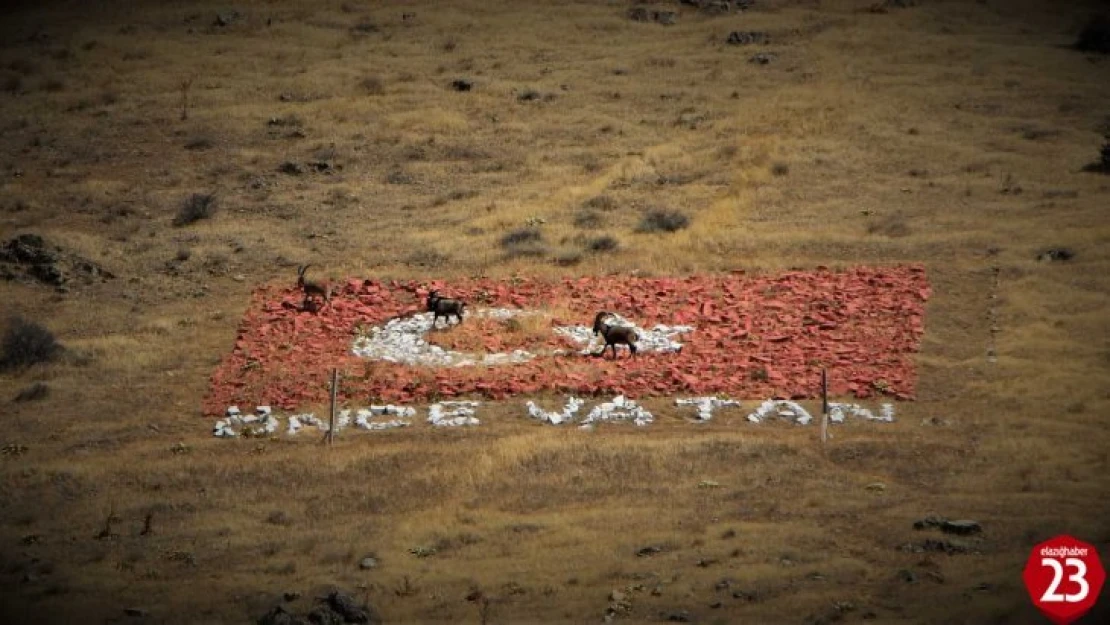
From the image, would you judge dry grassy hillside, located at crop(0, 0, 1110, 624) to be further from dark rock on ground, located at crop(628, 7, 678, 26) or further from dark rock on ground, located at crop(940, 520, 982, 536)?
dark rock on ground, located at crop(628, 7, 678, 26)

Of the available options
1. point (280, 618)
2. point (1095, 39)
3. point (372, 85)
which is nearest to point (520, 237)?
point (372, 85)

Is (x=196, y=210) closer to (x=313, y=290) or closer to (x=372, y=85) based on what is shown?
(x=313, y=290)

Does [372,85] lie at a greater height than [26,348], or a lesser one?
greater

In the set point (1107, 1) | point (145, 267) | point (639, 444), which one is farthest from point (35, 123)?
point (1107, 1)

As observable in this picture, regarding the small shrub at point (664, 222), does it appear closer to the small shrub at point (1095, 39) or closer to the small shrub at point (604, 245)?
the small shrub at point (604, 245)

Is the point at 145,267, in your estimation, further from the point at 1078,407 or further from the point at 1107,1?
the point at 1107,1
